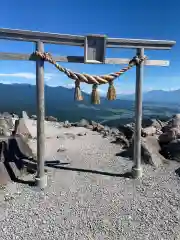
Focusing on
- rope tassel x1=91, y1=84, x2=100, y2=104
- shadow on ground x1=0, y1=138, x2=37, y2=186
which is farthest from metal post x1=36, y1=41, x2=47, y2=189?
rope tassel x1=91, y1=84, x2=100, y2=104

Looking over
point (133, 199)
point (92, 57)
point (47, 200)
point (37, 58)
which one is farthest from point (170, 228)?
point (37, 58)

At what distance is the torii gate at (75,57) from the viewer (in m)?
5.39

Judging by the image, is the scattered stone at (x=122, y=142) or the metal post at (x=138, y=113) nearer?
the metal post at (x=138, y=113)

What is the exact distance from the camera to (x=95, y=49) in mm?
5770

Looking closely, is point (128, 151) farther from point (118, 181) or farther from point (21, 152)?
point (21, 152)

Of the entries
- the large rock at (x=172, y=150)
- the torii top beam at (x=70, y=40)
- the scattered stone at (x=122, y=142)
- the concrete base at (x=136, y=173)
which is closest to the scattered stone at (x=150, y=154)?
the large rock at (x=172, y=150)

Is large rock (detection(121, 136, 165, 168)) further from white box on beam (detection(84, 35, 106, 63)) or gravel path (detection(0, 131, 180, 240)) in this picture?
white box on beam (detection(84, 35, 106, 63))

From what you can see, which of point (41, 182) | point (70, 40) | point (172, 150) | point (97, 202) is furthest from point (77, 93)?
point (172, 150)

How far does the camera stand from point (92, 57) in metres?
5.79

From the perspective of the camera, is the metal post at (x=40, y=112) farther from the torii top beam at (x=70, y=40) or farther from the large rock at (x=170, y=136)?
the large rock at (x=170, y=136)

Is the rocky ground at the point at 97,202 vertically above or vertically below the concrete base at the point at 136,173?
below

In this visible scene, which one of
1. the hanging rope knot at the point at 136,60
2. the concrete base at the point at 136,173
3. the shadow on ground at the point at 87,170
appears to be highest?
the hanging rope knot at the point at 136,60

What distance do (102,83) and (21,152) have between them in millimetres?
3002

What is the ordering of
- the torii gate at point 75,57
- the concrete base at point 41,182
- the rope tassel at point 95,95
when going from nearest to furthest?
the torii gate at point 75,57 < the concrete base at point 41,182 < the rope tassel at point 95,95
